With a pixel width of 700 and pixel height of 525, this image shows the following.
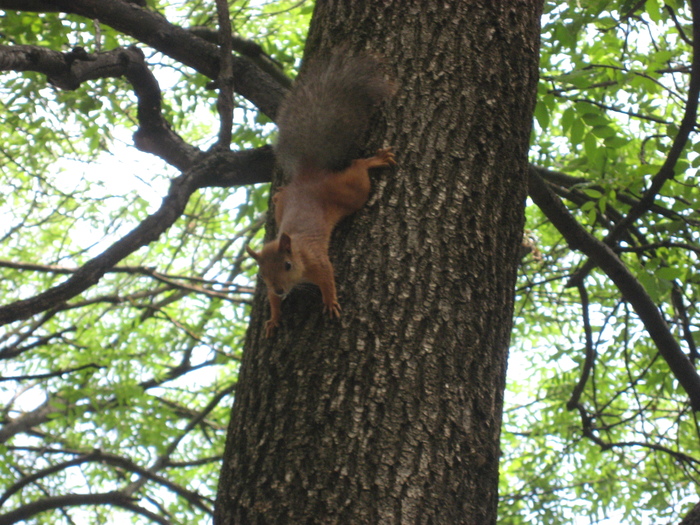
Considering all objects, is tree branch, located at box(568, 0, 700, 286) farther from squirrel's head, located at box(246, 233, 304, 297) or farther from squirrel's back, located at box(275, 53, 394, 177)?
squirrel's head, located at box(246, 233, 304, 297)

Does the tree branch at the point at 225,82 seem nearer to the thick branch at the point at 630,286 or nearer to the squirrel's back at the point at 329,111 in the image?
the squirrel's back at the point at 329,111

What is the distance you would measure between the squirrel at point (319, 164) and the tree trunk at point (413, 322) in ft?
0.19

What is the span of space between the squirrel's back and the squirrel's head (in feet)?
0.87

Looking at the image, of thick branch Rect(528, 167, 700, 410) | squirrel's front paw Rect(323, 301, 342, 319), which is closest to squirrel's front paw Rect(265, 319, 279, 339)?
squirrel's front paw Rect(323, 301, 342, 319)

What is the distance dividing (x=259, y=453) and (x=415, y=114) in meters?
1.03

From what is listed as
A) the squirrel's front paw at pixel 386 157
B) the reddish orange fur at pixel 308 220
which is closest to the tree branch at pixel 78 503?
the reddish orange fur at pixel 308 220

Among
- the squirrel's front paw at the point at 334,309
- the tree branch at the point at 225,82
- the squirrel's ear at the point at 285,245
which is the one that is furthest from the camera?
the tree branch at the point at 225,82

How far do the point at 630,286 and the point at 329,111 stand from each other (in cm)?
148

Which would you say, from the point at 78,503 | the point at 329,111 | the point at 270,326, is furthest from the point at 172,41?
the point at 78,503

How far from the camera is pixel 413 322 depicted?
159cm

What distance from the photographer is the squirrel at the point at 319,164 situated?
6.23ft

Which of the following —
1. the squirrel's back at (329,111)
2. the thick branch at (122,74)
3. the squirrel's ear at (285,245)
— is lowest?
the squirrel's ear at (285,245)

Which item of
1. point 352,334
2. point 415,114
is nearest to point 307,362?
point 352,334

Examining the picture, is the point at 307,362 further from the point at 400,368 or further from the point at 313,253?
the point at 313,253
